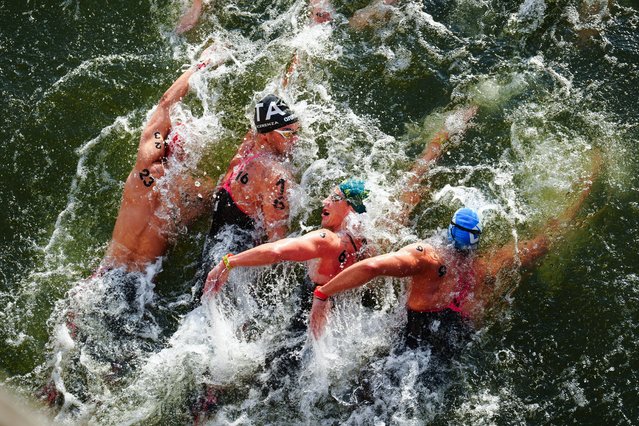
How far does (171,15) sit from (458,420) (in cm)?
639

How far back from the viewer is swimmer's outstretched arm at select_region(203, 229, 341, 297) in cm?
607

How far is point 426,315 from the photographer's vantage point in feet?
21.1

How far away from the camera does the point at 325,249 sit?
6.28 m

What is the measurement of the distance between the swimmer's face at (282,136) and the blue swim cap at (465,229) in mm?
1901

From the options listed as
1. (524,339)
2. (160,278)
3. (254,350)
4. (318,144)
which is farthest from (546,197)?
(160,278)

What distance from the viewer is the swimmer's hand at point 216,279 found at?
6293 millimetres

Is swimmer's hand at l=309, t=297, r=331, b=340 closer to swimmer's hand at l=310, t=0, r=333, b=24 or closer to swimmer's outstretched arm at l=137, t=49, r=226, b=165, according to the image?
swimmer's outstretched arm at l=137, t=49, r=226, b=165

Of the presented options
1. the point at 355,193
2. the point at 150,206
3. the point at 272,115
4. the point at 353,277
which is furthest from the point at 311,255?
the point at 150,206

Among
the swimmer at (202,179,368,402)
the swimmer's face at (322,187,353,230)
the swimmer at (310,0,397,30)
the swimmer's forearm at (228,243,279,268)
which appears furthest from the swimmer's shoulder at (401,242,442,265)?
the swimmer at (310,0,397,30)

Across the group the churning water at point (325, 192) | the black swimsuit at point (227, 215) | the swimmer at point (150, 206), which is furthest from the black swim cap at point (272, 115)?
the swimmer at point (150, 206)

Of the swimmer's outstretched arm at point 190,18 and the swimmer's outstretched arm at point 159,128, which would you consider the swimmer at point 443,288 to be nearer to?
the swimmer's outstretched arm at point 159,128

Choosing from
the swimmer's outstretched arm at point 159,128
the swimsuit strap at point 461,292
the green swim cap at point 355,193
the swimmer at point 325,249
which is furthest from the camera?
the swimmer's outstretched arm at point 159,128

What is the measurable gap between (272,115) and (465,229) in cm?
220

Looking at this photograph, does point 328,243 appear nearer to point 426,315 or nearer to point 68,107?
point 426,315
